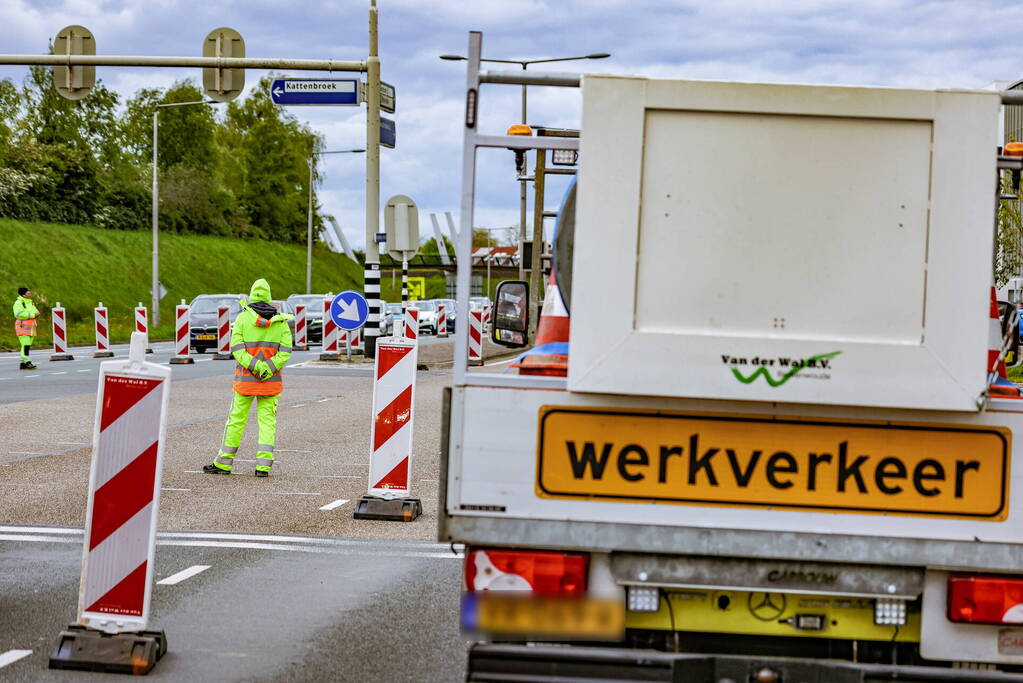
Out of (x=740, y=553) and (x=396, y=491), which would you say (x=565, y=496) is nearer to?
(x=740, y=553)

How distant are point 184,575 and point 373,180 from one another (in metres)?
22.4

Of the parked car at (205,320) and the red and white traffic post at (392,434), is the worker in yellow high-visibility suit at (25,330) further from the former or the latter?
the red and white traffic post at (392,434)

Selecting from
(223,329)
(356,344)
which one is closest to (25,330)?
(223,329)

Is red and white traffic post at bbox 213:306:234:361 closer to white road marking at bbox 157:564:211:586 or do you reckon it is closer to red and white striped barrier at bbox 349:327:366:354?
red and white striped barrier at bbox 349:327:366:354

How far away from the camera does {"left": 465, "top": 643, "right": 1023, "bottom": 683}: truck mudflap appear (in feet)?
14.6

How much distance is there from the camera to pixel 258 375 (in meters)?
13.5

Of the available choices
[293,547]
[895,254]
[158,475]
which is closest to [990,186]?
[895,254]

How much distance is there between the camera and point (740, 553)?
4.58 m

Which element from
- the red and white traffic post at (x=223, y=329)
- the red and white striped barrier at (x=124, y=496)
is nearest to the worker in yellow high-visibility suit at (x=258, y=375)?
the red and white striped barrier at (x=124, y=496)

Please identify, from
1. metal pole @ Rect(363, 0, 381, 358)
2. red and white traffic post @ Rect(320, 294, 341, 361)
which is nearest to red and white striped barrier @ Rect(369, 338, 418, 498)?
metal pole @ Rect(363, 0, 381, 358)

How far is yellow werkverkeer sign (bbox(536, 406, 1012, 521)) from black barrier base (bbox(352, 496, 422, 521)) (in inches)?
249

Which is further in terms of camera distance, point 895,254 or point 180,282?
point 180,282

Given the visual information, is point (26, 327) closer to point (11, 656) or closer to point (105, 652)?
point (11, 656)

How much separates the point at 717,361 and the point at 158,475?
3.00 m
